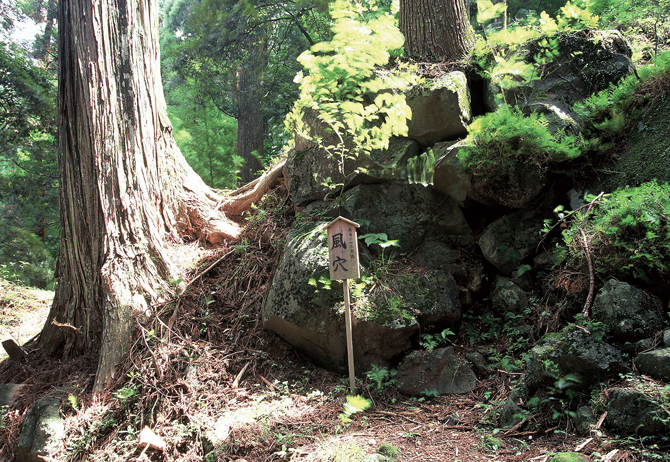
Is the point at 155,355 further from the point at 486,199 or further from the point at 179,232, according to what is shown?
the point at 486,199

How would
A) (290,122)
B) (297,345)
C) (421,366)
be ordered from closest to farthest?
(421,366)
(297,345)
(290,122)

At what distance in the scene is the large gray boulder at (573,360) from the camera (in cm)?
267

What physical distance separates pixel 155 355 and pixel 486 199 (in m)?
3.66

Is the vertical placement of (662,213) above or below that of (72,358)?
above

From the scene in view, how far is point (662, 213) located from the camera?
116 inches

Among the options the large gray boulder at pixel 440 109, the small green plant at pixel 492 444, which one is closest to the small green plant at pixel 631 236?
the small green plant at pixel 492 444

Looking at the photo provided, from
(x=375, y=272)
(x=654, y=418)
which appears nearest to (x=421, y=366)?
(x=375, y=272)

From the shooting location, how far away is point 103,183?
4.41 m

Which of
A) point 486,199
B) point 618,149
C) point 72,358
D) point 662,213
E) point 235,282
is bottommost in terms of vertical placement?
point 72,358

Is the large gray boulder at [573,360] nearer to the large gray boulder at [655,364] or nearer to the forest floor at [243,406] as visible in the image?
the large gray boulder at [655,364]

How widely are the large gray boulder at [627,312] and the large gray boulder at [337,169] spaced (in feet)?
7.73

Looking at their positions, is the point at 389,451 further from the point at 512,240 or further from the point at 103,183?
the point at 103,183

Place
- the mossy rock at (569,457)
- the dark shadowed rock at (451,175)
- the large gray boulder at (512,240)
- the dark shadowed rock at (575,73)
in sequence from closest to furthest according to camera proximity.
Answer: the mossy rock at (569,457) < the large gray boulder at (512,240) < the dark shadowed rock at (451,175) < the dark shadowed rock at (575,73)

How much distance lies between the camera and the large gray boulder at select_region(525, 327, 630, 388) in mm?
2672
